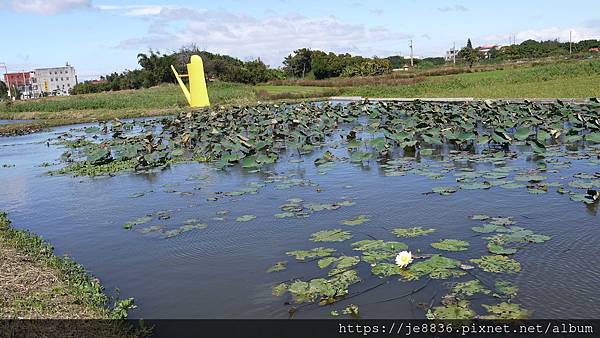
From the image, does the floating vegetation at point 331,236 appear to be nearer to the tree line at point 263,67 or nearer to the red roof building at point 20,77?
the tree line at point 263,67

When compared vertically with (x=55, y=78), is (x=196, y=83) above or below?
below

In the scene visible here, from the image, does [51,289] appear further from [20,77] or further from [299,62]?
[20,77]

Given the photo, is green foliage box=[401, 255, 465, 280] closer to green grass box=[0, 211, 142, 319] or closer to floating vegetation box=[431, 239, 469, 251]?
floating vegetation box=[431, 239, 469, 251]

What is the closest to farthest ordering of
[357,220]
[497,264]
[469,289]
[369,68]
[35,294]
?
[469,289]
[35,294]
[497,264]
[357,220]
[369,68]

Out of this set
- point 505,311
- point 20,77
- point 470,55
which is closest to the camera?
Answer: point 505,311

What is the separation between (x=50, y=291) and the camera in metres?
4.62

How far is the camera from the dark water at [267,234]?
439 cm

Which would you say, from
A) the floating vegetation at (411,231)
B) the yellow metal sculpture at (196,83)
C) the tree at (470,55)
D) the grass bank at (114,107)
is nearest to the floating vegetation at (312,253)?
the floating vegetation at (411,231)

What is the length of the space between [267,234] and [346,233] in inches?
39.9

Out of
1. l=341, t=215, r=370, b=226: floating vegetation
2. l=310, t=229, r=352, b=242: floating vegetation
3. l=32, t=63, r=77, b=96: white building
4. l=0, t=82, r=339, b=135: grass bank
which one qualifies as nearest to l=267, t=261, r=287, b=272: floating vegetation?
l=310, t=229, r=352, b=242: floating vegetation

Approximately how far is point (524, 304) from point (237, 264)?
9.31 ft

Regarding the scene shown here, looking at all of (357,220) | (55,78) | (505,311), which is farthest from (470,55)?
(55,78)

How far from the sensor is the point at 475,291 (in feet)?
13.9

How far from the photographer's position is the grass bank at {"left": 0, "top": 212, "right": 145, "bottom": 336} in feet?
13.5
